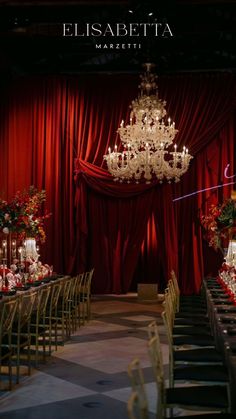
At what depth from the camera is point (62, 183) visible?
559 inches

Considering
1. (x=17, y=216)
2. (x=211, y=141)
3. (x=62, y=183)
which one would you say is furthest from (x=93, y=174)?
(x=17, y=216)

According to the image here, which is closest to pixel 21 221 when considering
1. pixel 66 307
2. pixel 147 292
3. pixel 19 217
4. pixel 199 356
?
pixel 19 217

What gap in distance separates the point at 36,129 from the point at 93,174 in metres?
1.76

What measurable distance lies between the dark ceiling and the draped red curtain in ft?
1.44

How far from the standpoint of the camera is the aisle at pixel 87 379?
482 centimetres

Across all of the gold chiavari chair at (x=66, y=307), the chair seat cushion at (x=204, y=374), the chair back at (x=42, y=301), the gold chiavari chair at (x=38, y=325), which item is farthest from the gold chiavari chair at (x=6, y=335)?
the gold chiavari chair at (x=66, y=307)

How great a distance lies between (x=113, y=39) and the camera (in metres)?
12.1

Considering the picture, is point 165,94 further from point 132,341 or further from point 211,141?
point 132,341

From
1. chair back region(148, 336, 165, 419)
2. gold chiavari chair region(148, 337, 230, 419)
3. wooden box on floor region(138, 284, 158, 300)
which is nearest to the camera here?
chair back region(148, 336, 165, 419)

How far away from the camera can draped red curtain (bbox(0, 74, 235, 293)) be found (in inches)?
536

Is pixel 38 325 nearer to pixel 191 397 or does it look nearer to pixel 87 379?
pixel 87 379

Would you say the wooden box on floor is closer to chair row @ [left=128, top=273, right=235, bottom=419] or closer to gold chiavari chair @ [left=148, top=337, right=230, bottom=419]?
chair row @ [left=128, top=273, right=235, bottom=419]

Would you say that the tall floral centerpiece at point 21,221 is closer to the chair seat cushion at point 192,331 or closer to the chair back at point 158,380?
the chair seat cushion at point 192,331

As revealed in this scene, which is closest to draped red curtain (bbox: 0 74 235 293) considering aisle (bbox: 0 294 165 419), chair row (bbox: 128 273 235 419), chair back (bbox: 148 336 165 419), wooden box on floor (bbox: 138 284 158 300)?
wooden box on floor (bbox: 138 284 158 300)
